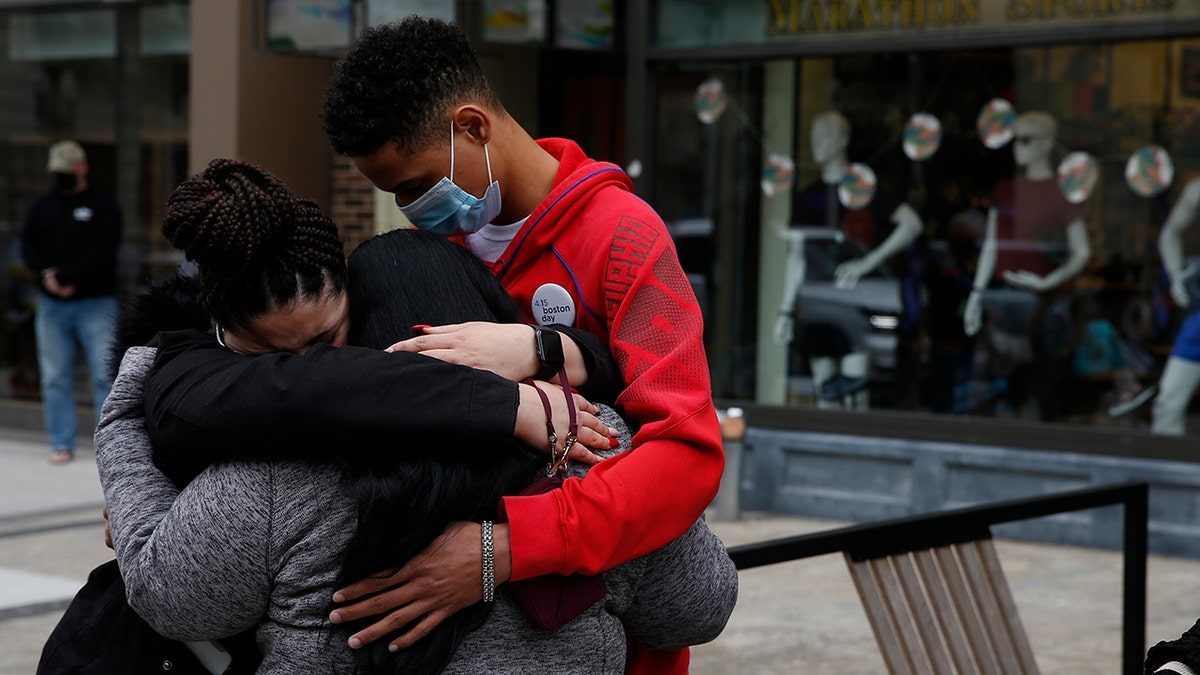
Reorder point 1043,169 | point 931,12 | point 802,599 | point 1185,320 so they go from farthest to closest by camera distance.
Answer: point 931,12
point 1043,169
point 1185,320
point 802,599

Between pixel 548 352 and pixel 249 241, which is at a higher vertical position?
pixel 249 241

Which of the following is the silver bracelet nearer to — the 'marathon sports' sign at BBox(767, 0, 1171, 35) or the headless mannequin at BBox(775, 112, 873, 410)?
the 'marathon sports' sign at BBox(767, 0, 1171, 35)

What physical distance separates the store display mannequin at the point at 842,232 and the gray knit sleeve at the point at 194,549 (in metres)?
7.45

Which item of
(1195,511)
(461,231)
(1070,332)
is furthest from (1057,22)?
(461,231)

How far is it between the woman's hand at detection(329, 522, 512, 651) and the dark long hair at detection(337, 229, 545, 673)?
14 mm

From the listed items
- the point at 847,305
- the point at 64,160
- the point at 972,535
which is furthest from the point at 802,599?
the point at 64,160

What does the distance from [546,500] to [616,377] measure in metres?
0.24

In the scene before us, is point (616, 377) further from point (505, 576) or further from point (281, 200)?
point (281, 200)

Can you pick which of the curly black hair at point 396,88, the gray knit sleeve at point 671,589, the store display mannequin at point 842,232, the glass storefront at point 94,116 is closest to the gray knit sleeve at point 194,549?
the gray knit sleeve at point 671,589

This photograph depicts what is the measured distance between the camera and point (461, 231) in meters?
2.14

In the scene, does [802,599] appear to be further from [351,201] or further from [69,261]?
[69,261]

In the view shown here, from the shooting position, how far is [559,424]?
5.79 ft

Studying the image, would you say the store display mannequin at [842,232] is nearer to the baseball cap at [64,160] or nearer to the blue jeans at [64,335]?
the blue jeans at [64,335]

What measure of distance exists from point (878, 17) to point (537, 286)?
23.0 feet
